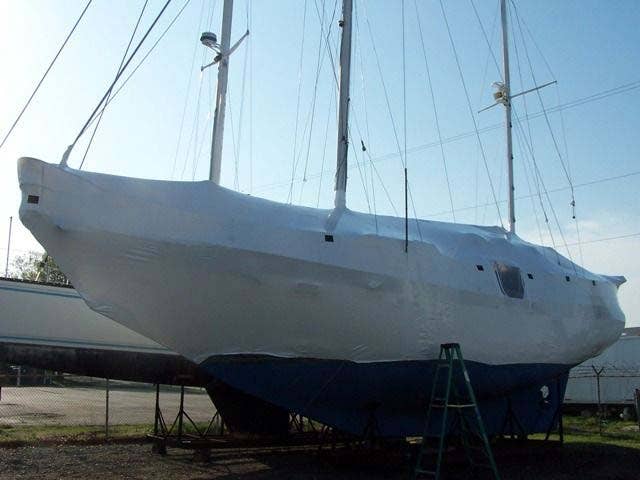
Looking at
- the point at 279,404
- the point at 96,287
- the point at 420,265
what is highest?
the point at 420,265

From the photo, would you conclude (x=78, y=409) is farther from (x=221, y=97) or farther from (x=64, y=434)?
(x=221, y=97)

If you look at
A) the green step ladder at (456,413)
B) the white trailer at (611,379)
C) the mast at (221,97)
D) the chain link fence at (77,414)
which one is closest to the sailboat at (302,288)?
the green step ladder at (456,413)

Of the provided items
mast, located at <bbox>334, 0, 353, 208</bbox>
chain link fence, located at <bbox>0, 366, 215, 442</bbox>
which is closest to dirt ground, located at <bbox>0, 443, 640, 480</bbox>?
chain link fence, located at <bbox>0, 366, 215, 442</bbox>

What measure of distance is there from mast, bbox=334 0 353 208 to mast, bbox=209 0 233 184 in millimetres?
2556

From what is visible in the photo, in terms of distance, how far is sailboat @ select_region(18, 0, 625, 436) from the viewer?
825 cm

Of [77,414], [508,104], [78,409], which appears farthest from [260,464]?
[508,104]

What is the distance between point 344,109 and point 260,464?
20.6 feet

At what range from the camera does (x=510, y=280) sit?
38.7ft

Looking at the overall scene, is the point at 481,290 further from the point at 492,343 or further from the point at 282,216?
the point at 282,216

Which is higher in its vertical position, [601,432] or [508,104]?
[508,104]

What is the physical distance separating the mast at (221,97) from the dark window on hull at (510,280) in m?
5.66

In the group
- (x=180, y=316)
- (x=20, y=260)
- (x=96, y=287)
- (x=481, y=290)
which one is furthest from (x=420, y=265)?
(x=20, y=260)

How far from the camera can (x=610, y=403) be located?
75.5ft

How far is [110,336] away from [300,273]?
5241mm
